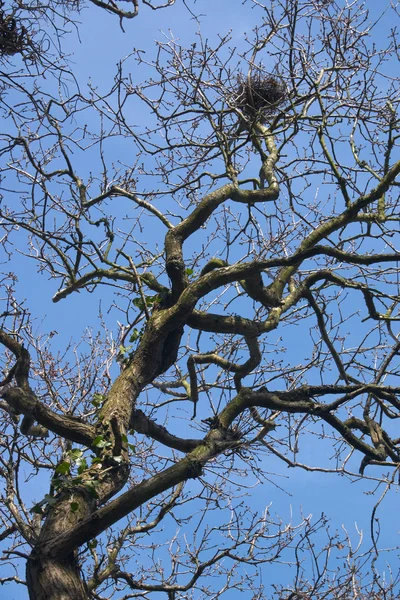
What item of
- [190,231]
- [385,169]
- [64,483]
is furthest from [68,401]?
[385,169]

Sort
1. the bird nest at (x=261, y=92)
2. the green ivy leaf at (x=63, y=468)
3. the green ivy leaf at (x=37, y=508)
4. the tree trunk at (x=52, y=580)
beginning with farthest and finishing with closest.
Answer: the bird nest at (x=261, y=92) → the green ivy leaf at (x=63, y=468) → the green ivy leaf at (x=37, y=508) → the tree trunk at (x=52, y=580)

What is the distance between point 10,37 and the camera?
15.8 feet

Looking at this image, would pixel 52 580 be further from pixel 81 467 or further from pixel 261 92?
pixel 261 92

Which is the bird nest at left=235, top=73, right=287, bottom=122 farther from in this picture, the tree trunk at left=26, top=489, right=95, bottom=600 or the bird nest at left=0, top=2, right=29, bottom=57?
the tree trunk at left=26, top=489, right=95, bottom=600

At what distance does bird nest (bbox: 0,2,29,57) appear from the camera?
15.4 ft

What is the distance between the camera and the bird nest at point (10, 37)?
470 centimetres

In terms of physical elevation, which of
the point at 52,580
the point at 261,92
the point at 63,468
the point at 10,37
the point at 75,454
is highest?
the point at 261,92

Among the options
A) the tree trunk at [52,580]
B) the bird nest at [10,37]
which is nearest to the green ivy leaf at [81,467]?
the tree trunk at [52,580]

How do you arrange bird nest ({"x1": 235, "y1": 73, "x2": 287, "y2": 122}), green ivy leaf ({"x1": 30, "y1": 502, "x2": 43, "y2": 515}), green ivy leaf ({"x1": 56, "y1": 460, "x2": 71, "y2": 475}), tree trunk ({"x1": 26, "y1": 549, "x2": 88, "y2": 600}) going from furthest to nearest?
bird nest ({"x1": 235, "y1": 73, "x2": 287, "y2": 122}), green ivy leaf ({"x1": 56, "y1": 460, "x2": 71, "y2": 475}), green ivy leaf ({"x1": 30, "y1": 502, "x2": 43, "y2": 515}), tree trunk ({"x1": 26, "y1": 549, "x2": 88, "y2": 600})

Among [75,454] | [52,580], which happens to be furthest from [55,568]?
Result: [75,454]

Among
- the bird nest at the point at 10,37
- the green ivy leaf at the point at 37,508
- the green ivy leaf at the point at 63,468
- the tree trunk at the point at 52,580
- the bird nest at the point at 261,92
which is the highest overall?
the bird nest at the point at 261,92

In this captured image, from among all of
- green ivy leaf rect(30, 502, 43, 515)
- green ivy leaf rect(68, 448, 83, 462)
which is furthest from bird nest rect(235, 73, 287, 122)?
green ivy leaf rect(30, 502, 43, 515)

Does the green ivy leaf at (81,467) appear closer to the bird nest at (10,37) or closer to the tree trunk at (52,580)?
the tree trunk at (52,580)

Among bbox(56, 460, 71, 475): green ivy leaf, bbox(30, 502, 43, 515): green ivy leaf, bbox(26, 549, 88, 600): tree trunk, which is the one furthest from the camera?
bbox(56, 460, 71, 475): green ivy leaf
